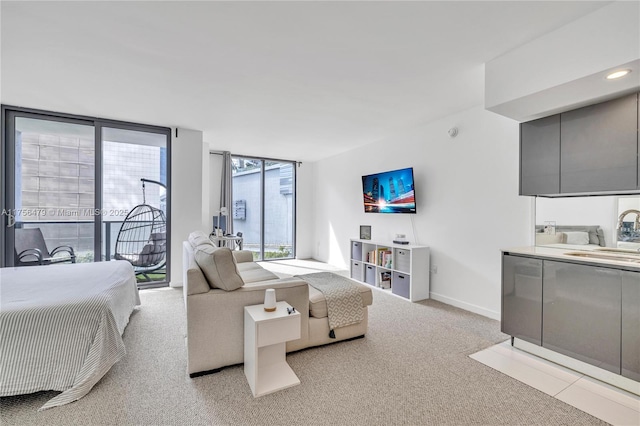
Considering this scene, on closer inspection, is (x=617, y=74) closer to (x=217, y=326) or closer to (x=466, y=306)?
(x=466, y=306)

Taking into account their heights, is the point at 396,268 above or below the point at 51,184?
below

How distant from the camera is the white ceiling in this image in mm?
1796

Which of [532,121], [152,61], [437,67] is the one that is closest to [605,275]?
[532,121]

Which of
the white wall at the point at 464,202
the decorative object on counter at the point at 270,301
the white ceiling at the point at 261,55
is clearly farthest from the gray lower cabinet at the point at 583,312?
the decorative object on counter at the point at 270,301

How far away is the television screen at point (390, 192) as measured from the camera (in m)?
4.17

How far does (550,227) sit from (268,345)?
278 centimetres

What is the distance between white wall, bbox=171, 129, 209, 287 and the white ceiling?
2.25 ft

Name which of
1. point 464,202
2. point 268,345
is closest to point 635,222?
point 464,202

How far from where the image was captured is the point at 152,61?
2.39 m

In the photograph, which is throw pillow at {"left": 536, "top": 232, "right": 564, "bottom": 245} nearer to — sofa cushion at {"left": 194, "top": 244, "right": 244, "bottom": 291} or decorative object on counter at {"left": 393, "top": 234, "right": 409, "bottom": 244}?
decorative object on counter at {"left": 393, "top": 234, "right": 409, "bottom": 244}

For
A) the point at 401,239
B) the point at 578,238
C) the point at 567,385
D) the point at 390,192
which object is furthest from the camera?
the point at 390,192

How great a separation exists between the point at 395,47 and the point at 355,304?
2.19 m

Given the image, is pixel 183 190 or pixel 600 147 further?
pixel 183 190

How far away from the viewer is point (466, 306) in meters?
3.49
